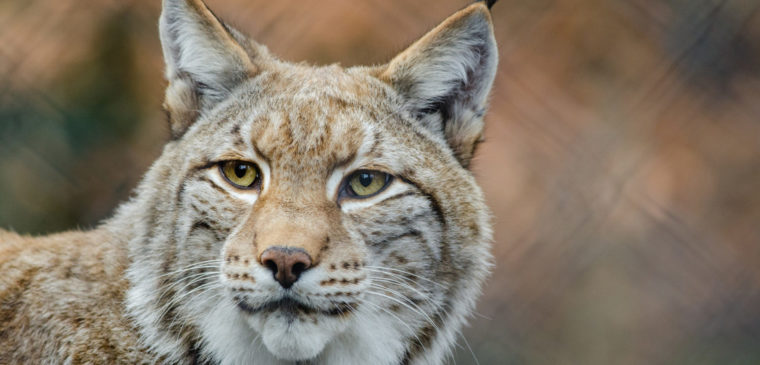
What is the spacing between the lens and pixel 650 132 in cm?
555

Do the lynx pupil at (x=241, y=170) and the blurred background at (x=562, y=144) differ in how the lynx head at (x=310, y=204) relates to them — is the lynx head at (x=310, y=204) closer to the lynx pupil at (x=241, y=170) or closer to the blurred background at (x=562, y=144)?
the lynx pupil at (x=241, y=170)

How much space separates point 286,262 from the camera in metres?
2.55

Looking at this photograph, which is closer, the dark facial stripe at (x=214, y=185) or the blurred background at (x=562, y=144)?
the dark facial stripe at (x=214, y=185)

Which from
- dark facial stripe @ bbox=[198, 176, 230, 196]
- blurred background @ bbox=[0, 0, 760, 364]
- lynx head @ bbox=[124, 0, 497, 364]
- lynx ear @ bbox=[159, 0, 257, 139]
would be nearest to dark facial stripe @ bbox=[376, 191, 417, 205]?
lynx head @ bbox=[124, 0, 497, 364]

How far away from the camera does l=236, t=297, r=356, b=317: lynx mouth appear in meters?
2.65

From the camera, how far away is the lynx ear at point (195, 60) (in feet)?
10.6

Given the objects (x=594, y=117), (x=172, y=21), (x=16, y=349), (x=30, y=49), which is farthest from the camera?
(x=594, y=117)

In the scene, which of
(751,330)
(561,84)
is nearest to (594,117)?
(561,84)

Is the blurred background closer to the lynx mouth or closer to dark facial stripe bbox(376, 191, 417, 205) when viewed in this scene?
dark facial stripe bbox(376, 191, 417, 205)

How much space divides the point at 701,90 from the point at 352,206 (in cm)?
367

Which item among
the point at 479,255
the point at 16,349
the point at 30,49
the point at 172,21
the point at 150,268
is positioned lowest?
the point at 30,49

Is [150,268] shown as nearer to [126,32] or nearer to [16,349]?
[16,349]

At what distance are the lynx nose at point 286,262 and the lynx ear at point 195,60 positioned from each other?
3.39 feet

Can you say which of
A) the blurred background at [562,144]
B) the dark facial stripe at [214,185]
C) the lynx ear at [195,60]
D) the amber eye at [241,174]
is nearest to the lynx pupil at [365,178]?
the amber eye at [241,174]
